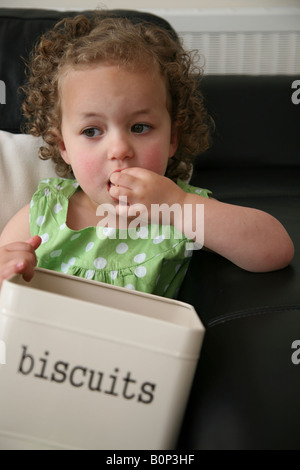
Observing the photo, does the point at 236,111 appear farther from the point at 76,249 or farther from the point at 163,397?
the point at 163,397

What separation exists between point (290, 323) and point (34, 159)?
0.74 meters

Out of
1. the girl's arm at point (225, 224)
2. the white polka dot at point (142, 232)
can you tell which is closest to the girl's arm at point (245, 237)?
the girl's arm at point (225, 224)

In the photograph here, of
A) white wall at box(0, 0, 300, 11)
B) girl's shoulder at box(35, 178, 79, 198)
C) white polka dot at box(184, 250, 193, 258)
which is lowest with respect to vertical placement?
white polka dot at box(184, 250, 193, 258)

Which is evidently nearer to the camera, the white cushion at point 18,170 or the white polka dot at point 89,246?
the white polka dot at point 89,246

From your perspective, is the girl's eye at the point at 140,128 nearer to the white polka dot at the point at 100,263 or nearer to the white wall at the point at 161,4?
the white polka dot at the point at 100,263

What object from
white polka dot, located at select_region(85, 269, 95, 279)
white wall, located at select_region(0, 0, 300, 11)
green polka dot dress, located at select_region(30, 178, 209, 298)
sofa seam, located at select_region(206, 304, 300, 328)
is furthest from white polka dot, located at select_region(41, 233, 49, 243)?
white wall, located at select_region(0, 0, 300, 11)

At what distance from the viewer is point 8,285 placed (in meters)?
0.64

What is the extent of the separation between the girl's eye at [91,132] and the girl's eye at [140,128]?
63mm

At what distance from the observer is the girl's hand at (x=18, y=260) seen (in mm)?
753

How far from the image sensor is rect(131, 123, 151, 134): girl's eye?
0.96 metres

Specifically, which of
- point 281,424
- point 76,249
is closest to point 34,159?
point 76,249

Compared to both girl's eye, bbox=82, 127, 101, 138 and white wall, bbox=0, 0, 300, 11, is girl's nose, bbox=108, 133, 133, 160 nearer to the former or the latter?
girl's eye, bbox=82, 127, 101, 138

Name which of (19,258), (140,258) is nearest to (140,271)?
(140,258)

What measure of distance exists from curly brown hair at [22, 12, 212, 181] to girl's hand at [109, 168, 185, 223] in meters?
0.21
